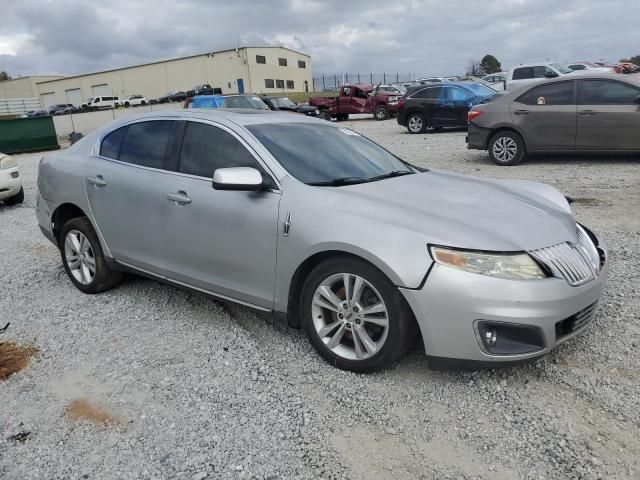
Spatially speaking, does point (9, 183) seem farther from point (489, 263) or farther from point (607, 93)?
point (607, 93)

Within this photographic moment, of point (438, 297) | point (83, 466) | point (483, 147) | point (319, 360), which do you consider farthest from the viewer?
point (483, 147)

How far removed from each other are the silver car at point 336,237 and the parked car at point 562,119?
5.77 metres

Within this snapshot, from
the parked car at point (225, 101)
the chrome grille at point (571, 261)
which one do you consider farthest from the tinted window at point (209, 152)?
the parked car at point (225, 101)

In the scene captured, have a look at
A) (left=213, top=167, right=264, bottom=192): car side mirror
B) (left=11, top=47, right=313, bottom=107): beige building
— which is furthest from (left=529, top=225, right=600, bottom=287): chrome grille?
(left=11, top=47, right=313, bottom=107): beige building

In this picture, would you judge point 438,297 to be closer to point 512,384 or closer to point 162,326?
point 512,384

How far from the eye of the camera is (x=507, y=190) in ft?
12.6

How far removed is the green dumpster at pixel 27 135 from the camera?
64.8 feet

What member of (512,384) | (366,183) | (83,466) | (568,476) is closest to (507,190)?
(366,183)

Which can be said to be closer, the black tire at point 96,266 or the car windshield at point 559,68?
the black tire at point 96,266

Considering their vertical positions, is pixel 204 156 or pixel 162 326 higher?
pixel 204 156

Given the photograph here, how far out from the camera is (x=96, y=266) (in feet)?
15.2

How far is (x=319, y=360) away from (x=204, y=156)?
163 centimetres

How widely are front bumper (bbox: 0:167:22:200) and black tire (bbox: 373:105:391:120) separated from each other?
19.5 m

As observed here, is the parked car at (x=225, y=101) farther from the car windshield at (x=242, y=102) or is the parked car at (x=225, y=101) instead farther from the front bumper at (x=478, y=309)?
the front bumper at (x=478, y=309)
